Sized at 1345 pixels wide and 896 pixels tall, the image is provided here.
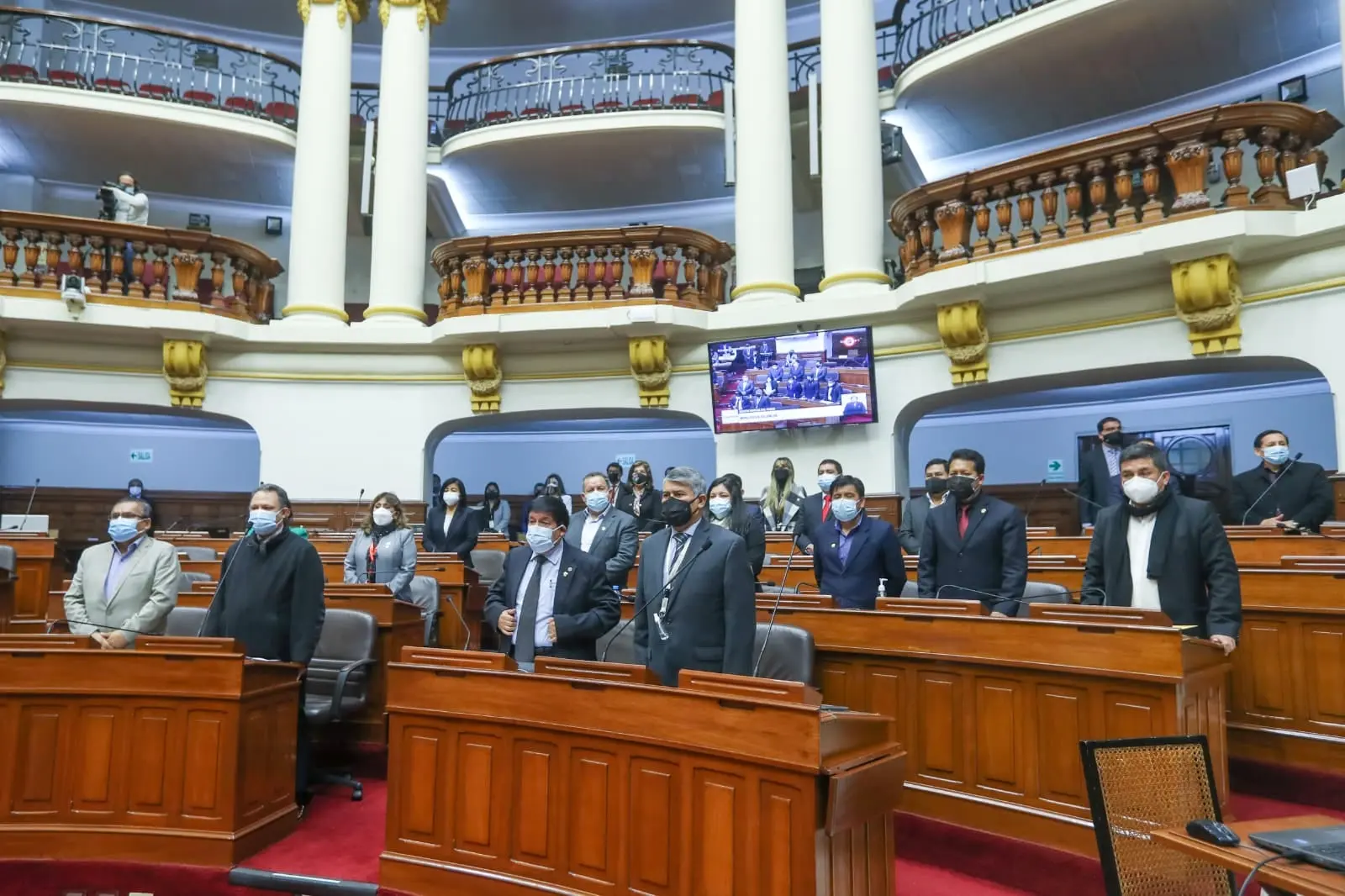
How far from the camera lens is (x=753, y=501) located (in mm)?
7320

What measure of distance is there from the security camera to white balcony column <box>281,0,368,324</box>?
5.14 ft

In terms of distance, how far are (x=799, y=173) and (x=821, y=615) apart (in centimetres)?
765

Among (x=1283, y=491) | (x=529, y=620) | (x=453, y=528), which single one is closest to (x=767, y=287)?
(x=453, y=528)

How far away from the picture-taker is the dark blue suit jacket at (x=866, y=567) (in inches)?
149

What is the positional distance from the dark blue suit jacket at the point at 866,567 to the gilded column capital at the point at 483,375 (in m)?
4.82

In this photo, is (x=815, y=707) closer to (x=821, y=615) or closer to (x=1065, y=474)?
(x=821, y=615)

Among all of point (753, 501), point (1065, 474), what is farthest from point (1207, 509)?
point (1065, 474)

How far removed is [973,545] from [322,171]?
24.1 ft

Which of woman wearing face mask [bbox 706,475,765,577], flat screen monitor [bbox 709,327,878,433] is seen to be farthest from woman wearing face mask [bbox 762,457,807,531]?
woman wearing face mask [bbox 706,475,765,577]

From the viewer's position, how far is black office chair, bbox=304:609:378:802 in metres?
3.55

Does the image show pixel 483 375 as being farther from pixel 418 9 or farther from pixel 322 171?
pixel 418 9

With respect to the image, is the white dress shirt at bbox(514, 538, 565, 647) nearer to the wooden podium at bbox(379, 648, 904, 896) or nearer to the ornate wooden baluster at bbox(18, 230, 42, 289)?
the wooden podium at bbox(379, 648, 904, 896)

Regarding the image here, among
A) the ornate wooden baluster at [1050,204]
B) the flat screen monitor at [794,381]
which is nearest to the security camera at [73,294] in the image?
the flat screen monitor at [794,381]

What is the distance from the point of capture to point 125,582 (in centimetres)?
335
